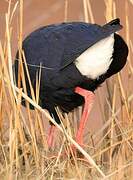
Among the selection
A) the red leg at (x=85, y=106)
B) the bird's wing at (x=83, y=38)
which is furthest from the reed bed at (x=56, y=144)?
the bird's wing at (x=83, y=38)

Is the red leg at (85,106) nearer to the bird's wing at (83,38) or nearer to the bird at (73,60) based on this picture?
the bird at (73,60)

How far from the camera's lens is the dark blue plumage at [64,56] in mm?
2533

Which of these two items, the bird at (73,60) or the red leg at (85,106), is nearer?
the bird at (73,60)

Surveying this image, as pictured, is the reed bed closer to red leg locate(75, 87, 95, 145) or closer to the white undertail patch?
red leg locate(75, 87, 95, 145)

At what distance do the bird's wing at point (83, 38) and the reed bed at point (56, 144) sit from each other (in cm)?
16

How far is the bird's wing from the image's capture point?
8.20ft

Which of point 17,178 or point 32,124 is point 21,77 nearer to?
point 32,124

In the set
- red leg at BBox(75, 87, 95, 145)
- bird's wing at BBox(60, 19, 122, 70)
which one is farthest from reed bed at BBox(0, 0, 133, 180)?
bird's wing at BBox(60, 19, 122, 70)

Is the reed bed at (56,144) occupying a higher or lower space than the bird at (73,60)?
lower

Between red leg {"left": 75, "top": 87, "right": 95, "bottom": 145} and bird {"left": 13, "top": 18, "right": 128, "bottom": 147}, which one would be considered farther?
red leg {"left": 75, "top": 87, "right": 95, "bottom": 145}

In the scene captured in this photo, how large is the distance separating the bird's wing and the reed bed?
16 cm

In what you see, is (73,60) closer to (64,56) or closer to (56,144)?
(64,56)

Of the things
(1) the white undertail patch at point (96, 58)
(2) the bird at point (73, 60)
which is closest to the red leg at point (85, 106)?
Result: (2) the bird at point (73, 60)

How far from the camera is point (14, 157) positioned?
8.37 ft
